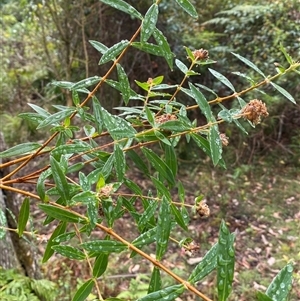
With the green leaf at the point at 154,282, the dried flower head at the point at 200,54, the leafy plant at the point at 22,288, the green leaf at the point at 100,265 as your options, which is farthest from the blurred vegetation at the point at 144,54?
the green leaf at the point at 154,282

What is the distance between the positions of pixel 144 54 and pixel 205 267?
127 inches

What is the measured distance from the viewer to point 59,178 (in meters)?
0.61

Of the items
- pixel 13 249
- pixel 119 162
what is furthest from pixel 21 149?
pixel 13 249

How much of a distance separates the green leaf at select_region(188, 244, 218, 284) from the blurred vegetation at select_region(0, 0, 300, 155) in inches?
123

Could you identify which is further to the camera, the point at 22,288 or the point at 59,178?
the point at 22,288

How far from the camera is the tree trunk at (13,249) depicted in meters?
1.90

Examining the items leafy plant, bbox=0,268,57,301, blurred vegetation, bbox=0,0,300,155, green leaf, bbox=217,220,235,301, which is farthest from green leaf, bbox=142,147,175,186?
blurred vegetation, bbox=0,0,300,155

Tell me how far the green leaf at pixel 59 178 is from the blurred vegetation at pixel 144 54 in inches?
115

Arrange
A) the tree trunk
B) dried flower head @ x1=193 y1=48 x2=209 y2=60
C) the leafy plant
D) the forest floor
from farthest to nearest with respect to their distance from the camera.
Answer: the forest floor, the tree trunk, the leafy plant, dried flower head @ x1=193 y1=48 x2=209 y2=60

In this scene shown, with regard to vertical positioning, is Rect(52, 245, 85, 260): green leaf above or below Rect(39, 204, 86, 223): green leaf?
below

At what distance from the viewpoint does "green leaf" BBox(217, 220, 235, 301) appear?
43 cm

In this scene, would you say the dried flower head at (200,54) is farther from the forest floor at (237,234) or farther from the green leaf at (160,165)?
the forest floor at (237,234)

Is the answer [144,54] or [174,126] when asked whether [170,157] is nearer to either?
[174,126]

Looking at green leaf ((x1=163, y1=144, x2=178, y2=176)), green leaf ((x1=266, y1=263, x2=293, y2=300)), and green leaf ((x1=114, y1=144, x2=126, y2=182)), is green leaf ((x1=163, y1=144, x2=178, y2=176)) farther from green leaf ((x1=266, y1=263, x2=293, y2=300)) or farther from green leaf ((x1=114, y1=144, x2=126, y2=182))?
green leaf ((x1=266, y1=263, x2=293, y2=300))
